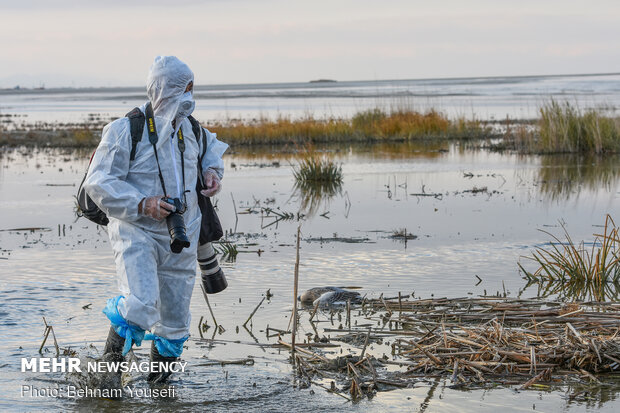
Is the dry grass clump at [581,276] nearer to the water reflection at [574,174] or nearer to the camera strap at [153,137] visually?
the camera strap at [153,137]

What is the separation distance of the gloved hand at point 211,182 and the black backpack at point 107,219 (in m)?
0.05

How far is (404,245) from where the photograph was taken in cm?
973

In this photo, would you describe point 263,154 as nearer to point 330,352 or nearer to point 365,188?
point 365,188

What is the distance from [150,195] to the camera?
4.83 m

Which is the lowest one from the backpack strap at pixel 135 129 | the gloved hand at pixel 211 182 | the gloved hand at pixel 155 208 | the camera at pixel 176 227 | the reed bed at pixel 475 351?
the reed bed at pixel 475 351

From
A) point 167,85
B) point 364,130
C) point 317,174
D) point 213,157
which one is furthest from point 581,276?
point 364,130

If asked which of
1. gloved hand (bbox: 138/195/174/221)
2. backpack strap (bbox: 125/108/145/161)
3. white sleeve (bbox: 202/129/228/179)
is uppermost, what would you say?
backpack strap (bbox: 125/108/145/161)

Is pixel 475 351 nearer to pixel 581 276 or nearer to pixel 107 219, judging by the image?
pixel 107 219

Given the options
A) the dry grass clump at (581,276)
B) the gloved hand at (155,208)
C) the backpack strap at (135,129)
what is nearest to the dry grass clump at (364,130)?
the dry grass clump at (581,276)

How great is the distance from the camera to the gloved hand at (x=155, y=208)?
461 centimetres

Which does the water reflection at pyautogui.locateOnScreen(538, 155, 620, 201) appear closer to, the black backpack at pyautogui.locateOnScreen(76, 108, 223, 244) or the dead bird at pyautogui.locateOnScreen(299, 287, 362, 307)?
the dead bird at pyautogui.locateOnScreen(299, 287, 362, 307)

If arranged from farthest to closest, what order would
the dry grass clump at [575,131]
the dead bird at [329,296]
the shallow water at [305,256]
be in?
1. the dry grass clump at [575,131]
2. the dead bird at [329,296]
3. the shallow water at [305,256]

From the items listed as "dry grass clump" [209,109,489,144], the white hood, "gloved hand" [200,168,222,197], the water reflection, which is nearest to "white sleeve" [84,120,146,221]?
the white hood

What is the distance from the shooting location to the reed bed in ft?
16.9
